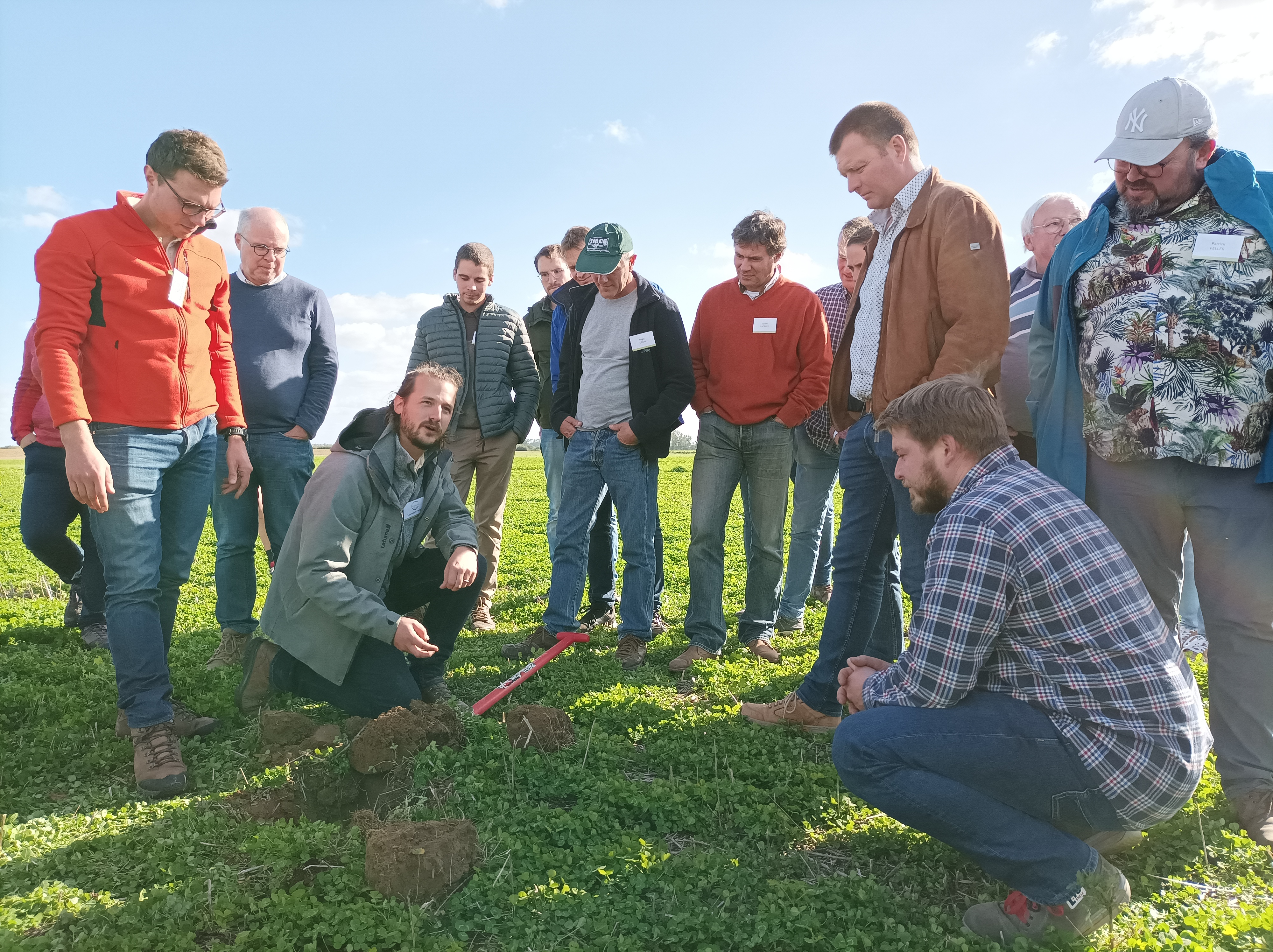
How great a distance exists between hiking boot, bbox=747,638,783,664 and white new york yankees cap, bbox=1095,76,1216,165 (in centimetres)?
345

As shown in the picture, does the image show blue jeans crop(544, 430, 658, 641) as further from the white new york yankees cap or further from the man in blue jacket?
the white new york yankees cap

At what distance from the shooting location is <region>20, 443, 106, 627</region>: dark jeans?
5.79 m

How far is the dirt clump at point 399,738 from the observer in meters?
3.71

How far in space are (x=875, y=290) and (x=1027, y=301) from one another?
1213mm

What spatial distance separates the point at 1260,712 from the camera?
3309mm

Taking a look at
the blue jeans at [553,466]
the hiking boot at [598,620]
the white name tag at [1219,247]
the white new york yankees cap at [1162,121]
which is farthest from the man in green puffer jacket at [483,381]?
the white name tag at [1219,247]

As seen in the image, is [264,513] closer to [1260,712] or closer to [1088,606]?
[1088,606]

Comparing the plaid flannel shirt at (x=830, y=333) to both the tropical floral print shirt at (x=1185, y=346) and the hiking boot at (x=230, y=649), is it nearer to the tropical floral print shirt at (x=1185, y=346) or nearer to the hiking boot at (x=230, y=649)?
the tropical floral print shirt at (x=1185, y=346)

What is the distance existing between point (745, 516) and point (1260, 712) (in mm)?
3400

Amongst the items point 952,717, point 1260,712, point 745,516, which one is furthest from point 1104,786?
point 745,516

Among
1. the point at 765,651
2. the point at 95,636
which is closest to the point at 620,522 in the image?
the point at 765,651

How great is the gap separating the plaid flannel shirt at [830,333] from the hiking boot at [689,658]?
5.81 feet

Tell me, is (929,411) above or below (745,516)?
above

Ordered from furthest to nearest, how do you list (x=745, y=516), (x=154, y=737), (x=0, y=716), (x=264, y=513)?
(x=745, y=516)
(x=264, y=513)
(x=0, y=716)
(x=154, y=737)
